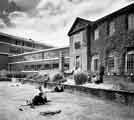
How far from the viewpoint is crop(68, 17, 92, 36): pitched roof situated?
17.3 m

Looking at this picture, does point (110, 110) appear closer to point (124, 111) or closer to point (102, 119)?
point (124, 111)

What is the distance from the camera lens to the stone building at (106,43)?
40.2 feet

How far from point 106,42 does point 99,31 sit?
1796mm

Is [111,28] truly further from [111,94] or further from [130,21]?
[111,94]

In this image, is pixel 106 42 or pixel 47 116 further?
pixel 106 42

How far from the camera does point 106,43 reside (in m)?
14.4

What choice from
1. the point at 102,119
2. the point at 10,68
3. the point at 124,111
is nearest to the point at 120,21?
the point at 124,111

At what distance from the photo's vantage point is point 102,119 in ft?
18.7

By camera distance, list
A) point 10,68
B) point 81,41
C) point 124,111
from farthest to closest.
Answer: point 10,68 → point 81,41 → point 124,111

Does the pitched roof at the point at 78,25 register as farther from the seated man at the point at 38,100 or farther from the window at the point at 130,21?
the seated man at the point at 38,100

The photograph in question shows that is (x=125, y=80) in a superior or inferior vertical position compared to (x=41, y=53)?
inferior

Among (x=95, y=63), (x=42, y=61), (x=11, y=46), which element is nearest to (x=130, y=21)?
(x=95, y=63)

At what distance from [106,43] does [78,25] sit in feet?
19.1

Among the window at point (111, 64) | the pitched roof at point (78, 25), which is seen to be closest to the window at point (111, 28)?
the window at point (111, 64)
